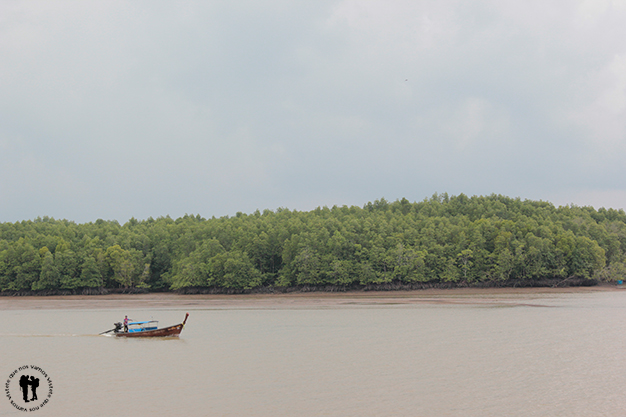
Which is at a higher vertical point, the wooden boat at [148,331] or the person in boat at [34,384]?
the wooden boat at [148,331]

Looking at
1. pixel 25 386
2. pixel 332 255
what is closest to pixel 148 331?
pixel 25 386

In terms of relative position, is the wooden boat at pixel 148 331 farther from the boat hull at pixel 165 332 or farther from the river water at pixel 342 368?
the river water at pixel 342 368

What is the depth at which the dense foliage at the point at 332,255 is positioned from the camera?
85.8m

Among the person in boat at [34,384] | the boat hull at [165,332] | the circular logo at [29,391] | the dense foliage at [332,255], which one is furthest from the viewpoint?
the dense foliage at [332,255]

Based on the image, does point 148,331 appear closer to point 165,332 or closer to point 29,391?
point 165,332

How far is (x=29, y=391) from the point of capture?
63.3 feet

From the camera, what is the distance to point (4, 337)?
113 feet

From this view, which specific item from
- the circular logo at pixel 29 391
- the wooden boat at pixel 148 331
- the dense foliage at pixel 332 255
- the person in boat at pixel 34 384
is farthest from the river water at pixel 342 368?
the dense foliage at pixel 332 255

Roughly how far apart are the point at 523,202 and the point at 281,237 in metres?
61.6

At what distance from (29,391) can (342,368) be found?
12.2 meters

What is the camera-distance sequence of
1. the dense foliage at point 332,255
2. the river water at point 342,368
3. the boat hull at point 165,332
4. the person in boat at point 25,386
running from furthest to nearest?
1. the dense foliage at point 332,255
2. the boat hull at point 165,332
3. the person in boat at point 25,386
4. the river water at point 342,368

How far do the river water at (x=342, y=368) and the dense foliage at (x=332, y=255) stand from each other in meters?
48.5

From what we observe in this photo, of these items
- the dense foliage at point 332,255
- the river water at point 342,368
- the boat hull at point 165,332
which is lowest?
the river water at point 342,368

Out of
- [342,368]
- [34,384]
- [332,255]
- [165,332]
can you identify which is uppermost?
[332,255]
